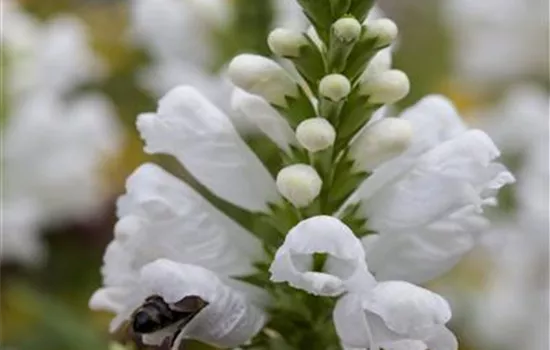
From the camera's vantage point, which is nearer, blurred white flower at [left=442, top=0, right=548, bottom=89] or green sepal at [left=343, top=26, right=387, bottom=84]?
green sepal at [left=343, top=26, right=387, bottom=84]

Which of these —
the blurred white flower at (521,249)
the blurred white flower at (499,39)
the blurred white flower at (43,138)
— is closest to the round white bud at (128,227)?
the blurred white flower at (521,249)

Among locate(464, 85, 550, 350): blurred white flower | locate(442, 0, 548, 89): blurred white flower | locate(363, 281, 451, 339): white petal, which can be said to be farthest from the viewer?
locate(442, 0, 548, 89): blurred white flower

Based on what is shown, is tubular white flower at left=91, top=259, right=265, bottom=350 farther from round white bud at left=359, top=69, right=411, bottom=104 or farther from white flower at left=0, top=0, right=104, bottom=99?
white flower at left=0, top=0, right=104, bottom=99

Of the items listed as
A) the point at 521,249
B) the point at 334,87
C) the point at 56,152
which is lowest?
Answer: the point at 521,249

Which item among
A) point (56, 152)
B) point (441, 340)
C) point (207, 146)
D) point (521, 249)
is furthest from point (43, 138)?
point (441, 340)

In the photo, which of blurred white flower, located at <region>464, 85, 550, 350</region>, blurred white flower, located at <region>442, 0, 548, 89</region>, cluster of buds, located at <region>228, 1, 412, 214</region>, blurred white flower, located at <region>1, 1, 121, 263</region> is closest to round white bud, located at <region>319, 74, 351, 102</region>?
cluster of buds, located at <region>228, 1, 412, 214</region>

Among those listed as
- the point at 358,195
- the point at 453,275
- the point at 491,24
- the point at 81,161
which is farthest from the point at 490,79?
the point at 358,195

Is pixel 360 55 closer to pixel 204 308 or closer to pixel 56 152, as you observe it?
pixel 204 308
